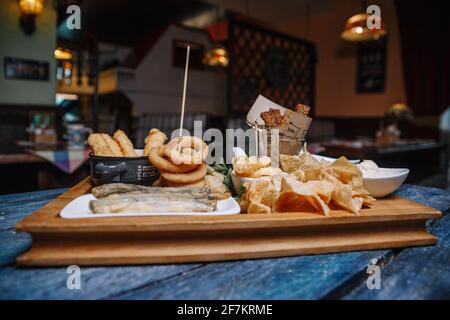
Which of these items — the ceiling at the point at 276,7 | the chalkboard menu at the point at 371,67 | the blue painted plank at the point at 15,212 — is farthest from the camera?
the chalkboard menu at the point at 371,67

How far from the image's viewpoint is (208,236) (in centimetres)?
81

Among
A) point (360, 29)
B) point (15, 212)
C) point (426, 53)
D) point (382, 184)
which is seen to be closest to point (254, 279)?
point (382, 184)

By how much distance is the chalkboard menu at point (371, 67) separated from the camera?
8047mm

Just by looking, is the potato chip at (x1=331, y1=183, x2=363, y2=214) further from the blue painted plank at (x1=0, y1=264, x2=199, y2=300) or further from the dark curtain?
the dark curtain

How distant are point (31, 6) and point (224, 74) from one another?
29.8 feet

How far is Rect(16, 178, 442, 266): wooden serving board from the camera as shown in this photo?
0.75m

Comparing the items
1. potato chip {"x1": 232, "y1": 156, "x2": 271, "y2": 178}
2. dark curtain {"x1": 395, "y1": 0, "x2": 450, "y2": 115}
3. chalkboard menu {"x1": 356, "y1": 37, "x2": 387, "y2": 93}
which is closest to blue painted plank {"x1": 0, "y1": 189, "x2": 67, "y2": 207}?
potato chip {"x1": 232, "y1": 156, "x2": 271, "y2": 178}

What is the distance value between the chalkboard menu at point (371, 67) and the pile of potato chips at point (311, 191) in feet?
26.4

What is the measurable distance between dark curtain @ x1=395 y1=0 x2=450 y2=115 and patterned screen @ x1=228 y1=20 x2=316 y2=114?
2.06 m

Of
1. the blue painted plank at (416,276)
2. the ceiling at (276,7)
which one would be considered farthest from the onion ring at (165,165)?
the ceiling at (276,7)

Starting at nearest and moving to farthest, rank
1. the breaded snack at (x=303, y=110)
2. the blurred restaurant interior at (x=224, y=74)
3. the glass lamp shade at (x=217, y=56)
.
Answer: the breaded snack at (x=303, y=110) < the blurred restaurant interior at (x=224, y=74) < the glass lamp shade at (x=217, y=56)

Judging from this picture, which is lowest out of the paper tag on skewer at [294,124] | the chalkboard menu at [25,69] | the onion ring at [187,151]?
the onion ring at [187,151]

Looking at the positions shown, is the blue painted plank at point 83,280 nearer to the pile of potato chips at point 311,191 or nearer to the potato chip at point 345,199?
the pile of potato chips at point 311,191
